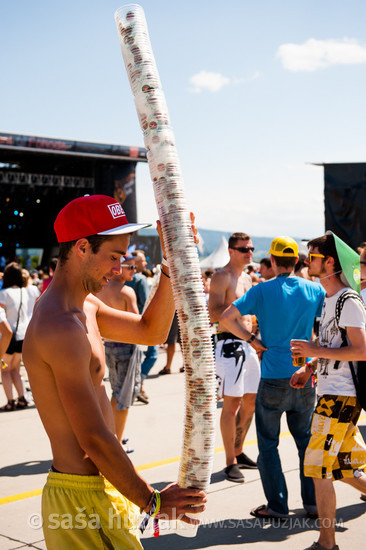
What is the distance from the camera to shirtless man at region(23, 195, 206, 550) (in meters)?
2.11

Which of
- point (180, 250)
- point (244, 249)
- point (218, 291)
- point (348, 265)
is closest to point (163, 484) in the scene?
point (218, 291)

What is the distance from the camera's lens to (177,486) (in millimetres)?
2180

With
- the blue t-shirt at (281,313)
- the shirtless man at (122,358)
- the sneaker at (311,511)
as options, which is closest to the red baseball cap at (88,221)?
the blue t-shirt at (281,313)

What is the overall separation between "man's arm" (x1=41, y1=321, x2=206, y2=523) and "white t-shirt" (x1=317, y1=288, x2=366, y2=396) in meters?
2.24

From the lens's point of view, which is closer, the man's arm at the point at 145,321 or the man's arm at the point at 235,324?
the man's arm at the point at 145,321

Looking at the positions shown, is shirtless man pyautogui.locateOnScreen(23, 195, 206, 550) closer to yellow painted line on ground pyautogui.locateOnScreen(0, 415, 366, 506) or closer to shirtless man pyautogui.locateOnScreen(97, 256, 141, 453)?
yellow painted line on ground pyautogui.locateOnScreen(0, 415, 366, 506)

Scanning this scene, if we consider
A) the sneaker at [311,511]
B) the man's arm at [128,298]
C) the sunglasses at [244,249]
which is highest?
the sunglasses at [244,249]

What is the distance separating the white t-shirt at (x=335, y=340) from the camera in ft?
13.5

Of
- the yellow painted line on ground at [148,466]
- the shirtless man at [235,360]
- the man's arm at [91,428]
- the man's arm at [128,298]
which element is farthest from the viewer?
the man's arm at [128,298]

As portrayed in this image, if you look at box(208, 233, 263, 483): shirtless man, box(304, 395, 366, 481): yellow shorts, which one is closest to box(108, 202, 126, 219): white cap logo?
box(304, 395, 366, 481): yellow shorts

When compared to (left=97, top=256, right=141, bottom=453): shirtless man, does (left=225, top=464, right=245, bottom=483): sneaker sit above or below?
below

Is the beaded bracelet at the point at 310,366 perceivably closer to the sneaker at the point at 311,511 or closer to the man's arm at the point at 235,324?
the man's arm at the point at 235,324

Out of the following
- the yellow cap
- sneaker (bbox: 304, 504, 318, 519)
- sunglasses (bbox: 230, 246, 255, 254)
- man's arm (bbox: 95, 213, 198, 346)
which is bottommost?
sneaker (bbox: 304, 504, 318, 519)

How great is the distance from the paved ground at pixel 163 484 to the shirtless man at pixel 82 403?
2346 mm
